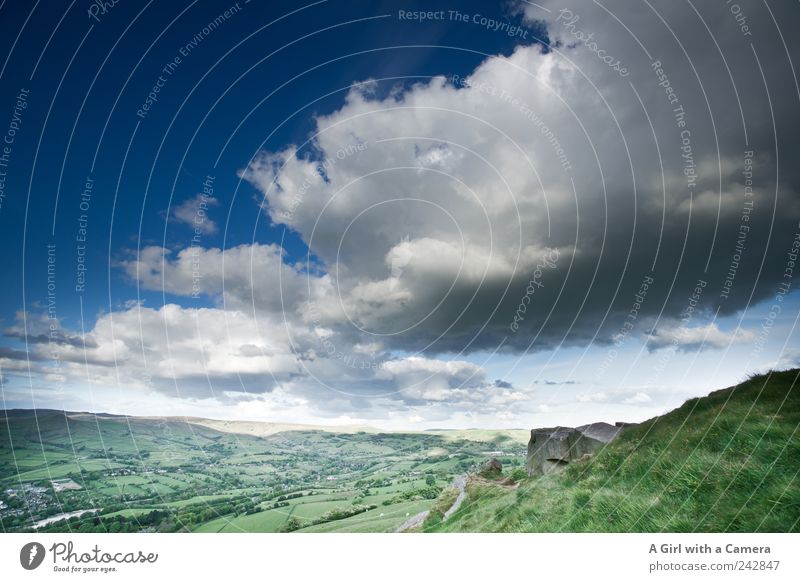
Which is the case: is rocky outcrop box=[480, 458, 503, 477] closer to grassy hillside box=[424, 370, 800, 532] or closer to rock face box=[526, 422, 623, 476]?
rock face box=[526, 422, 623, 476]

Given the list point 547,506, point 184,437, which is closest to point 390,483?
point 547,506

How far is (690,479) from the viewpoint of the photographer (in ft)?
34.2

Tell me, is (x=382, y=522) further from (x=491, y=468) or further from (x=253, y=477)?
(x=253, y=477)

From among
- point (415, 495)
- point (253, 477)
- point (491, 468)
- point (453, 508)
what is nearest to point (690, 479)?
point (453, 508)

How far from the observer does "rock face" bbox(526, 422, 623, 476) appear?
17297 mm

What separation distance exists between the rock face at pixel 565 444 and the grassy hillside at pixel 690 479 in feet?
4.57

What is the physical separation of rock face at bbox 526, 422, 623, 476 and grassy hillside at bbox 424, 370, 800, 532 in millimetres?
1393

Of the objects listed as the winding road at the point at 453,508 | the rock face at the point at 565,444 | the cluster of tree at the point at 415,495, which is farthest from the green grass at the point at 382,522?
the cluster of tree at the point at 415,495

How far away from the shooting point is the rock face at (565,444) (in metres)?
17.3

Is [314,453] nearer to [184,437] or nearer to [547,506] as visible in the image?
[184,437]

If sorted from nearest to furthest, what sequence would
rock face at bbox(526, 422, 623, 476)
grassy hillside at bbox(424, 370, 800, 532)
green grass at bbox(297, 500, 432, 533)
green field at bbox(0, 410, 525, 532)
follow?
grassy hillside at bbox(424, 370, 800, 532) → rock face at bbox(526, 422, 623, 476) → green grass at bbox(297, 500, 432, 533) → green field at bbox(0, 410, 525, 532)

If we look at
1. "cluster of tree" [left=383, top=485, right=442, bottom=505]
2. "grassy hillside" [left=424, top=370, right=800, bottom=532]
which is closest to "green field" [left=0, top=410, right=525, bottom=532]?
"cluster of tree" [left=383, top=485, right=442, bottom=505]

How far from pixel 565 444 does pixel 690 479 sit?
26.3 feet
